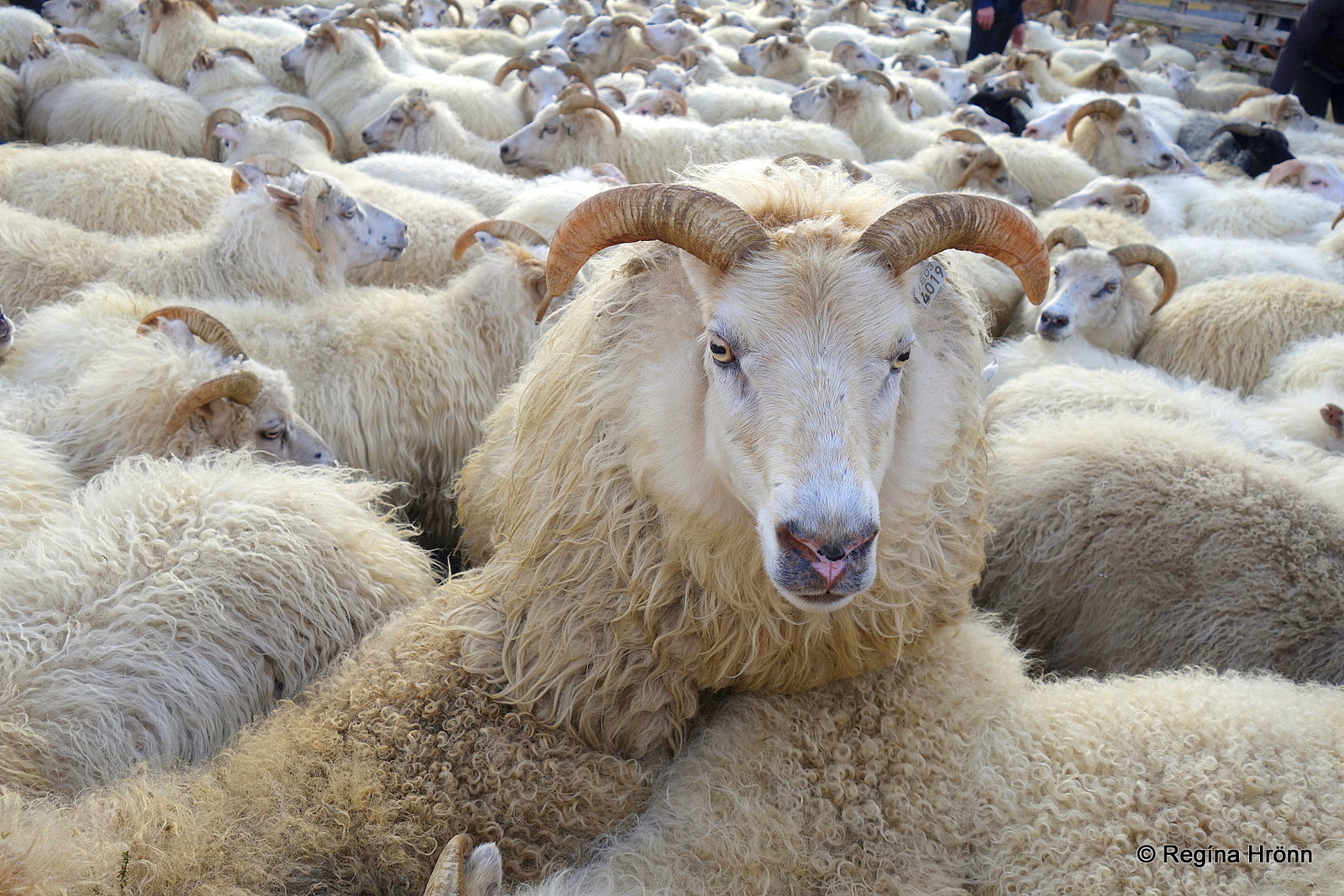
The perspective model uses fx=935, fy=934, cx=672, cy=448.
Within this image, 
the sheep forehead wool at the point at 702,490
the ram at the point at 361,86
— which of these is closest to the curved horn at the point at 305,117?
the ram at the point at 361,86

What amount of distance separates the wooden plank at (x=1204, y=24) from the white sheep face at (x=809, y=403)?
51.2 ft

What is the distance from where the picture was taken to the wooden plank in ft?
50.6

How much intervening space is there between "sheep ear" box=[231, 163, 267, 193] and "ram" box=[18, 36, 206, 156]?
338cm

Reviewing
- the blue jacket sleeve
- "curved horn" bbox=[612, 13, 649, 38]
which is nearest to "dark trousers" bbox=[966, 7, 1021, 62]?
the blue jacket sleeve

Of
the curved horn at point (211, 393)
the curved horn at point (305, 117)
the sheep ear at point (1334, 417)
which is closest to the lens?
the curved horn at point (211, 393)

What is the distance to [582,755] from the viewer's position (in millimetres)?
2465

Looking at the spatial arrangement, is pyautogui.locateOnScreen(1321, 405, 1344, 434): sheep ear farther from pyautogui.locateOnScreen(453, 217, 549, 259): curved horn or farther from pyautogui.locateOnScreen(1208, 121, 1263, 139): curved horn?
pyautogui.locateOnScreen(1208, 121, 1263, 139): curved horn

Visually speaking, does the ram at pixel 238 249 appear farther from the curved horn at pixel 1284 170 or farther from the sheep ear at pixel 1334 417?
the curved horn at pixel 1284 170

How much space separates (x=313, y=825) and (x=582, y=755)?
0.67 meters

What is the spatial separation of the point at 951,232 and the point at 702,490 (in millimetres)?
879

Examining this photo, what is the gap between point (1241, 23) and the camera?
52.7 feet

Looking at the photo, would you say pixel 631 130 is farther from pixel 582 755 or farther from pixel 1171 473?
pixel 582 755

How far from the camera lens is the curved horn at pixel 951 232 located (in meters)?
2.23

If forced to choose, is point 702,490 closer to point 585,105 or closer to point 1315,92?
point 585,105
